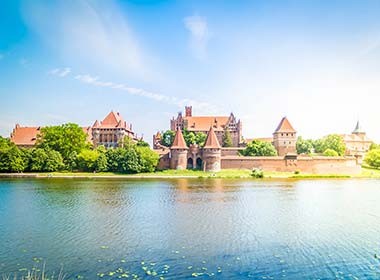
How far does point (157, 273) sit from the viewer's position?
31.4 feet

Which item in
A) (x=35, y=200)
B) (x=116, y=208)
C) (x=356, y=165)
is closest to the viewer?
(x=116, y=208)

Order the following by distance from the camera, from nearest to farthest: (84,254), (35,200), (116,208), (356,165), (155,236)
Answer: (84,254)
(155,236)
(116,208)
(35,200)
(356,165)

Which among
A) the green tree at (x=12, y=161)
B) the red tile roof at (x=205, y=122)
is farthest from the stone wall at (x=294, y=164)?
the green tree at (x=12, y=161)

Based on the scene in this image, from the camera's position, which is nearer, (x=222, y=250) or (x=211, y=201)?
(x=222, y=250)

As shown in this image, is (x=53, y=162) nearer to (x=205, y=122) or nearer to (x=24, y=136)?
(x=24, y=136)

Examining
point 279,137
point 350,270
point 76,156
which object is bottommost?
point 350,270

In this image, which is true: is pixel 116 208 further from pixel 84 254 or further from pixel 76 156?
pixel 76 156

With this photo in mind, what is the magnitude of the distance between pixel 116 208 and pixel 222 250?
10.1 meters

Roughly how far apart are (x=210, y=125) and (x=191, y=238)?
203ft

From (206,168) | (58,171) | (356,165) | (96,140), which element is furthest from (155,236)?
(96,140)

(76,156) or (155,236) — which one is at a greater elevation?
(76,156)

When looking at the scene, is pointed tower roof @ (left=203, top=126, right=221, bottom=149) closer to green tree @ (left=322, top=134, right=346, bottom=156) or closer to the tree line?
the tree line

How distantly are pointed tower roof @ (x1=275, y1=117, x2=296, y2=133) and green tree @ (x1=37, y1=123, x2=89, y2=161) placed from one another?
3525 cm

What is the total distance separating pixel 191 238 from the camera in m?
13.5
